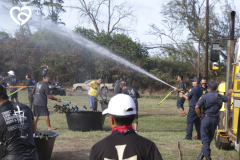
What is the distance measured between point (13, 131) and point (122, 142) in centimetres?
221

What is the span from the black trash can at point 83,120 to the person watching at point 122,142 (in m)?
6.81

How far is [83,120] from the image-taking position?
8953mm

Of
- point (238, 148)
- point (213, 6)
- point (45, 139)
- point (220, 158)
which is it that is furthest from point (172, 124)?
point (213, 6)

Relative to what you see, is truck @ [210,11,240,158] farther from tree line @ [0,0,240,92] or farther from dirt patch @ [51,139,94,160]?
tree line @ [0,0,240,92]

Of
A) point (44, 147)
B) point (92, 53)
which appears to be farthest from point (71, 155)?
point (92, 53)

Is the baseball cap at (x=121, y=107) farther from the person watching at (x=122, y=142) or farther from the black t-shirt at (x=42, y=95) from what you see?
the black t-shirt at (x=42, y=95)

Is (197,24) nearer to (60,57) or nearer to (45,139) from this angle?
(60,57)

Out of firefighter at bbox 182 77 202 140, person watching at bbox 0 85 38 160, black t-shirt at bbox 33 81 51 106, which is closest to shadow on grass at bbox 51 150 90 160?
person watching at bbox 0 85 38 160

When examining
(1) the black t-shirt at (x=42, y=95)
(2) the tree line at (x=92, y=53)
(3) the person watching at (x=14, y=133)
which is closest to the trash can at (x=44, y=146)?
(3) the person watching at (x=14, y=133)

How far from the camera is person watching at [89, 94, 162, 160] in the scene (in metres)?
2.15

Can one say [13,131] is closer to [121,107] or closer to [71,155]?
[121,107]

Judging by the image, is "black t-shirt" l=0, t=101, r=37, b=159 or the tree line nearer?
"black t-shirt" l=0, t=101, r=37, b=159

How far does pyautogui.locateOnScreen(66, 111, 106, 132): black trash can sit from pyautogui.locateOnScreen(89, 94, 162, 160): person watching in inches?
268

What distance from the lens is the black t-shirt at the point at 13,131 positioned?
3.78 m
